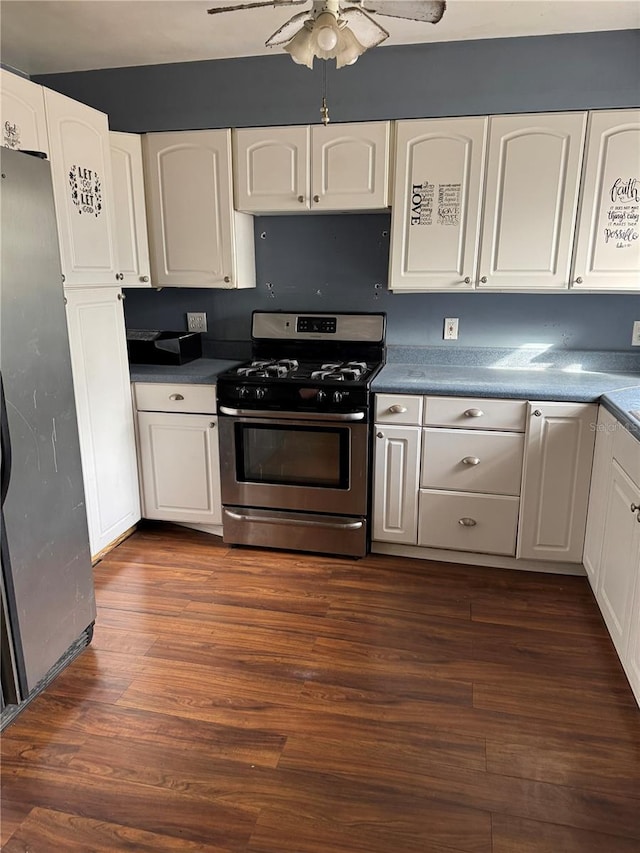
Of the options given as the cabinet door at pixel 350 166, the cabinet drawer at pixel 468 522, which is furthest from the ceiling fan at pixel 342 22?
the cabinet drawer at pixel 468 522

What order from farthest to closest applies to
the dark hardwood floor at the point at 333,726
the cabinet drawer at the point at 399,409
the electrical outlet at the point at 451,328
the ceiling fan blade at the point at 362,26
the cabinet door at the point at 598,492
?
the electrical outlet at the point at 451,328
the cabinet drawer at the point at 399,409
the cabinet door at the point at 598,492
the ceiling fan blade at the point at 362,26
the dark hardwood floor at the point at 333,726

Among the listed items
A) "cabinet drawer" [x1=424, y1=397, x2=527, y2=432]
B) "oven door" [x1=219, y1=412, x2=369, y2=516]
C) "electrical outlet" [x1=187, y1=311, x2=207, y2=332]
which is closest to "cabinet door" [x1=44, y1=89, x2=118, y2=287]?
"electrical outlet" [x1=187, y1=311, x2=207, y2=332]

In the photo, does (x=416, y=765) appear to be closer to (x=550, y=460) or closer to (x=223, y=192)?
(x=550, y=460)

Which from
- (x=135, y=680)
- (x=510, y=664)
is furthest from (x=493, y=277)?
(x=135, y=680)

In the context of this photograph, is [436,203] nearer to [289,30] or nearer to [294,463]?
[289,30]

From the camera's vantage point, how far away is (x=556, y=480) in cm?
261

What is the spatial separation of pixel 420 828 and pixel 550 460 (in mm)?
1593

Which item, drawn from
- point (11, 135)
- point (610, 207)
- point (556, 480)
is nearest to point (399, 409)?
point (556, 480)

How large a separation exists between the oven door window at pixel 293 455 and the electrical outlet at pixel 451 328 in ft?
2.74

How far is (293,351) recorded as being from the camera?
3.23 m

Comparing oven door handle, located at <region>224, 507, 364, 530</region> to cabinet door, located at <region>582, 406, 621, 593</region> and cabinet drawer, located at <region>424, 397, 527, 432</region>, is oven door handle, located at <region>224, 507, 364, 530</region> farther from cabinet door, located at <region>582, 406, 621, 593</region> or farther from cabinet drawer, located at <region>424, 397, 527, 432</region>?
cabinet door, located at <region>582, 406, 621, 593</region>

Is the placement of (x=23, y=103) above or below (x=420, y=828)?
above

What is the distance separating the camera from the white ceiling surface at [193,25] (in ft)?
7.79

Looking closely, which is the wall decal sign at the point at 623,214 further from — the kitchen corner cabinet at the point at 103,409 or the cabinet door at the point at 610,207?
the kitchen corner cabinet at the point at 103,409
